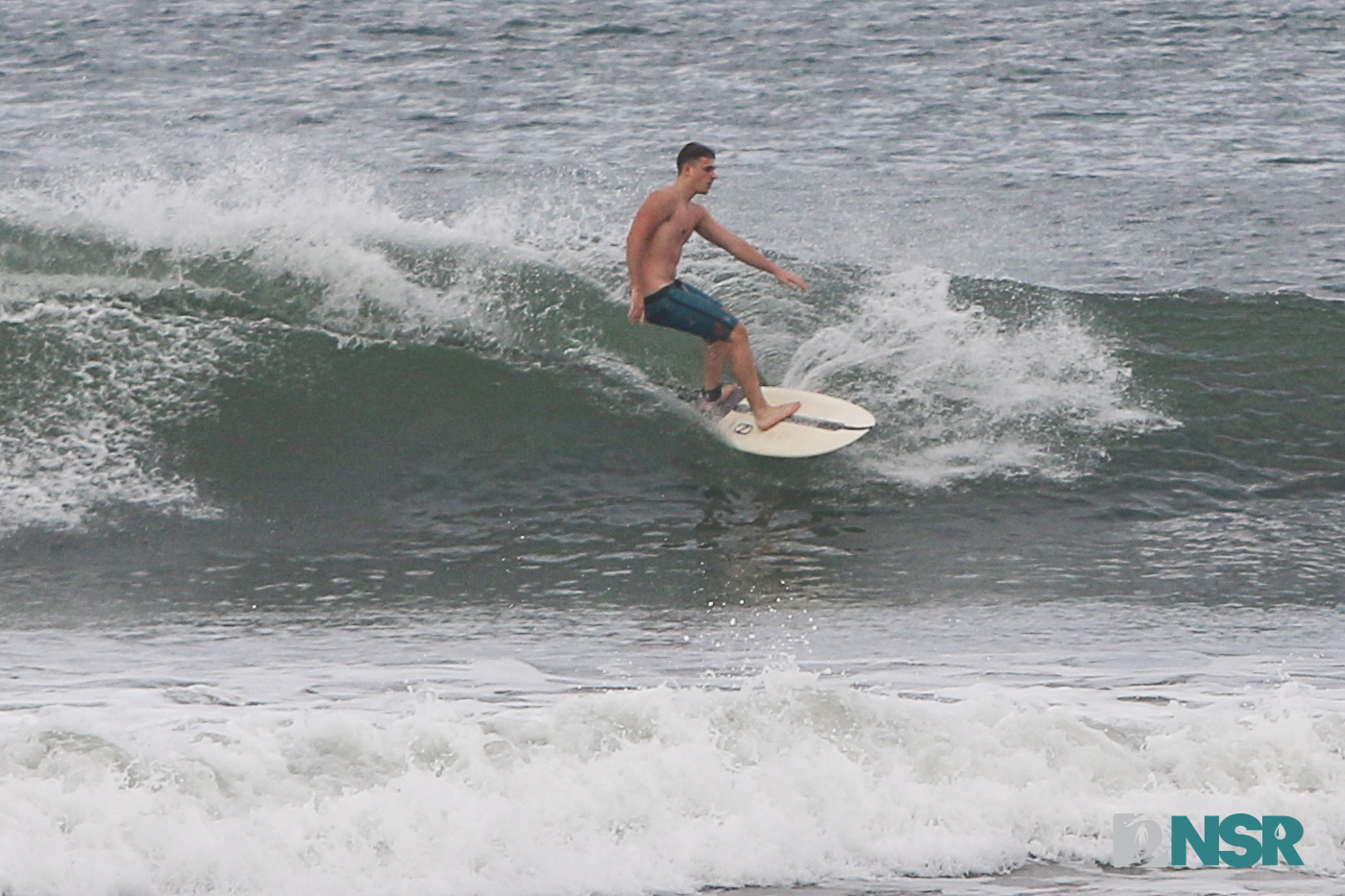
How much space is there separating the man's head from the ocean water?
1.63 metres

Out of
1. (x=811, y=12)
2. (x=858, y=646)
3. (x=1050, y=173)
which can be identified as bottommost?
(x=858, y=646)

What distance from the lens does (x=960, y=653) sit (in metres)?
6.95

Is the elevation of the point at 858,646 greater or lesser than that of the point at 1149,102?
lesser

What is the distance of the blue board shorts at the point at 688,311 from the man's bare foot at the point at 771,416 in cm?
50

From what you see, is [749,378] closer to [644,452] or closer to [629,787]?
[644,452]

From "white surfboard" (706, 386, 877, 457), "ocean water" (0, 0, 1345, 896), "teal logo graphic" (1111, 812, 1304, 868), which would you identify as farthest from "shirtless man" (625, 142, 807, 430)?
"teal logo graphic" (1111, 812, 1304, 868)

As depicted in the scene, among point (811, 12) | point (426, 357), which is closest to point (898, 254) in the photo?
point (426, 357)

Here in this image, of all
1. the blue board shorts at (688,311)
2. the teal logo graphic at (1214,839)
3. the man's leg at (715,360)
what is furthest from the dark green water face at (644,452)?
the teal logo graphic at (1214,839)

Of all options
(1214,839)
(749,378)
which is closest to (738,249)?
(749,378)

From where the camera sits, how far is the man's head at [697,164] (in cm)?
861

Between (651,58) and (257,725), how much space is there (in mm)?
14991

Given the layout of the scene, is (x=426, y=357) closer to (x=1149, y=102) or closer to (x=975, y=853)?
(x=975, y=853)

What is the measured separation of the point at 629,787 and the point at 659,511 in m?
3.46

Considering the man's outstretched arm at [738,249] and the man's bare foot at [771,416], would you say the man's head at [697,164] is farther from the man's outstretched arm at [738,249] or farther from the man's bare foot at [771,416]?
the man's bare foot at [771,416]
